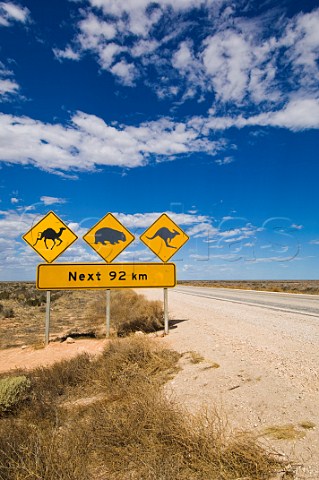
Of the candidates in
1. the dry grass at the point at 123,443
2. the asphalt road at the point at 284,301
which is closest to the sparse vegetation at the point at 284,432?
the dry grass at the point at 123,443

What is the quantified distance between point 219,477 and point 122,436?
1.12 metres

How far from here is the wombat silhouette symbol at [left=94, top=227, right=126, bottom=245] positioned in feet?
35.3

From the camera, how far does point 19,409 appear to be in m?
4.71

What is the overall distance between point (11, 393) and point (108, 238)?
20.9 feet

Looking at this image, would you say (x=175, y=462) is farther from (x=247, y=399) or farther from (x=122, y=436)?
(x=247, y=399)

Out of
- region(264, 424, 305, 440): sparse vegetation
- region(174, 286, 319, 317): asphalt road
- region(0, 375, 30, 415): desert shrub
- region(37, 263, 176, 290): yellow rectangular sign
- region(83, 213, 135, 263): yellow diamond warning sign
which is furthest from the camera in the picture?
region(174, 286, 319, 317): asphalt road

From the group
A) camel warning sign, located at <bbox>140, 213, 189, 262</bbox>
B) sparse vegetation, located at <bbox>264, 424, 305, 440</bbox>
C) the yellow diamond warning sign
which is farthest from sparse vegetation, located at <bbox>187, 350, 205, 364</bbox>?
the yellow diamond warning sign

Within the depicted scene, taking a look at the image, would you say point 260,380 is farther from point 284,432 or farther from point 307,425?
point 284,432

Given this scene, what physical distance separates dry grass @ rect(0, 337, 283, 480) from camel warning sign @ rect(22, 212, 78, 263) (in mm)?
6172

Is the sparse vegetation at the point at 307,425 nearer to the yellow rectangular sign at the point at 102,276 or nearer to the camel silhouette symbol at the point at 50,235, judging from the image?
the yellow rectangular sign at the point at 102,276

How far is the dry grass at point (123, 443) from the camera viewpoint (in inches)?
109

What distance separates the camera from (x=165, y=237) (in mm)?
10867

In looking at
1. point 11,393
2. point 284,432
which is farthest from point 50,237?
point 284,432

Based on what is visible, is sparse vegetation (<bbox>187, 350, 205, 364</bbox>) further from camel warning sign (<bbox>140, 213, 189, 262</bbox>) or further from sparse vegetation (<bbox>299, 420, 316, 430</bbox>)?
camel warning sign (<bbox>140, 213, 189, 262</bbox>)
